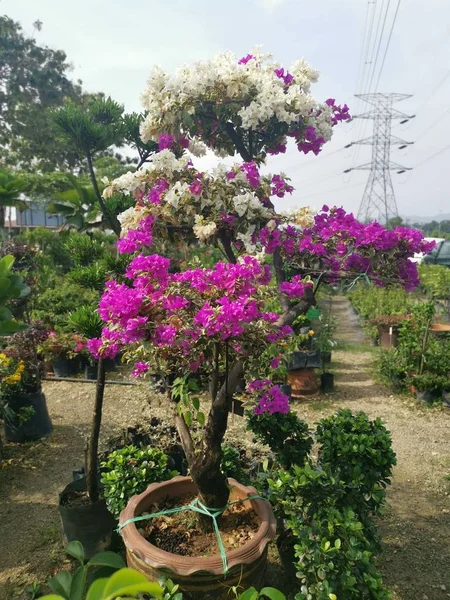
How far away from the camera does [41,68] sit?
21.0 m

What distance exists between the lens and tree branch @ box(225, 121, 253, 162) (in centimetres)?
259

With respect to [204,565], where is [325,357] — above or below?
above

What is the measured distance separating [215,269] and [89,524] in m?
1.65

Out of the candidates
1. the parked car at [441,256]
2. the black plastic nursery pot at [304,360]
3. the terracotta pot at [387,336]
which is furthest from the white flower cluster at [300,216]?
the parked car at [441,256]

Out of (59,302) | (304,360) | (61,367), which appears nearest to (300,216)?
(304,360)

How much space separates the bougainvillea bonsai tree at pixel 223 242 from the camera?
71.2 inches

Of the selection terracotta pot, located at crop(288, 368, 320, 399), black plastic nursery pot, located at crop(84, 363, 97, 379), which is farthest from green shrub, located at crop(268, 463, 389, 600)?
black plastic nursery pot, located at crop(84, 363, 97, 379)

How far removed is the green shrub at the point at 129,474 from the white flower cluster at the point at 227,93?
70.1 inches

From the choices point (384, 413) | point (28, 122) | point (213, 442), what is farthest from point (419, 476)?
point (28, 122)

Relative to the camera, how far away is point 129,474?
8.27 ft

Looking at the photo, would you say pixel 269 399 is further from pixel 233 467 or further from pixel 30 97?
A: pixel 30 97

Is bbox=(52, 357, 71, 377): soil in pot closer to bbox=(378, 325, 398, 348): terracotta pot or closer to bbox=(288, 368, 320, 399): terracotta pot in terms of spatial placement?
bbox=(288, 368, 320, 399): terracotta pot

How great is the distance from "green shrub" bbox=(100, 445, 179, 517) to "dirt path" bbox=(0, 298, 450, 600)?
0.55 metres

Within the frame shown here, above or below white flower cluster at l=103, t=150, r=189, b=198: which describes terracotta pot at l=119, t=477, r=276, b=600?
below
